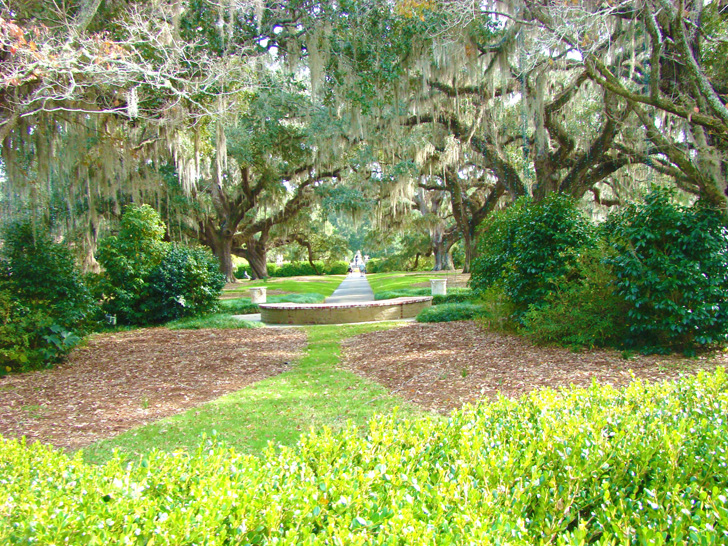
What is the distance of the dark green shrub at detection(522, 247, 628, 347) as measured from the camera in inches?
257

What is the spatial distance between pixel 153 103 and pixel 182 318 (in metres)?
5.51

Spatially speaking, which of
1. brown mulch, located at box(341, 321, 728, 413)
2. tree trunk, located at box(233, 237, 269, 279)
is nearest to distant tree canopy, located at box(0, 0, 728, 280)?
brown mulch, located at box(341, 321, 728, 413)

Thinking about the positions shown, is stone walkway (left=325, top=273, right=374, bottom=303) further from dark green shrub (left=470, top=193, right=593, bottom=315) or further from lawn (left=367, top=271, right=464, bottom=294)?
dark green shrub (left=470, top=193, right=593, bottom=315)

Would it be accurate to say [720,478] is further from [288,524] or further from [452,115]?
[452,115]

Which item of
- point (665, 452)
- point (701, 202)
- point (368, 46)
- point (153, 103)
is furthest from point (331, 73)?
point (665, 452)

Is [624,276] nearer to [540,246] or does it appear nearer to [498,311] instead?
[540,246]

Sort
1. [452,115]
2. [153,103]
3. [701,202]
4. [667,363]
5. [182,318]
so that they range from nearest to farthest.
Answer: [667,363] → [701,202] → [153,103] → [182,318] → [452,115]

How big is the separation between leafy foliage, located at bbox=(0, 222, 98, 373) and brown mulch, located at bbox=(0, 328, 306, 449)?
1.26 feet

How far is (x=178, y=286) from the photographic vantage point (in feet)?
40.3

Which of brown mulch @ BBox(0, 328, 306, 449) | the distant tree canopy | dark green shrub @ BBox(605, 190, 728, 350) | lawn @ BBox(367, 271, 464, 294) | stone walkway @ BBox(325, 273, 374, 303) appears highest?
the distant tree canopy

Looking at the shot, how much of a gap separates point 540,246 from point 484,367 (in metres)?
2.66

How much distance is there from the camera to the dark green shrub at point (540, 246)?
24.6 ft

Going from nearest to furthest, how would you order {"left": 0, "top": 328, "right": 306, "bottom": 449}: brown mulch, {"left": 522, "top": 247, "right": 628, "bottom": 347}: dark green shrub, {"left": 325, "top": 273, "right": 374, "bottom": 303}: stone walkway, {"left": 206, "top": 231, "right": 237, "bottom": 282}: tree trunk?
{"left": 0, "top": 328, "right": 306, "bottom": 449}: brown mulch → {"left": 522, "top": 247, "right": 628, "bottom": 347}: dark green shrub → {"left": 325, "top": 273, "right": 374, "bottom": 303}: stone walkway → {"left": 206, "top": 231, "right": 237, "bottom": 282}: tree trunk

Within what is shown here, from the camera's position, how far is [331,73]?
9961mm
